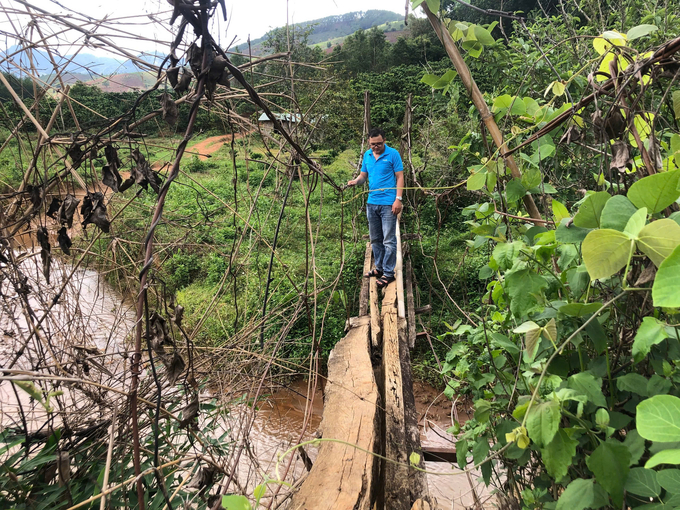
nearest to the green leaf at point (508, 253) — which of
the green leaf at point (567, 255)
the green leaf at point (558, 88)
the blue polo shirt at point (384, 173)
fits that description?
the green leaf at point (567, 255)

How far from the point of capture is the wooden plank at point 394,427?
1.43 m

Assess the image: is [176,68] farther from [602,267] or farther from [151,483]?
[151,483]

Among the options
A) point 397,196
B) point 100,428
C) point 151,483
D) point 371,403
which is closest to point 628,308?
point 371,403

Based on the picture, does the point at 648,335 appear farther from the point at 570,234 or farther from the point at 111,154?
the point at 111,154

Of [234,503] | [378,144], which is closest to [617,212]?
[234,503]

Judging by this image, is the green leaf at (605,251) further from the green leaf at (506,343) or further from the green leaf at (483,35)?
the green leaf at (483,35)

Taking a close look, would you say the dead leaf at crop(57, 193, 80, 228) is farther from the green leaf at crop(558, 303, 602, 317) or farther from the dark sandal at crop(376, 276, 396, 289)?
the dark sandal at crop(376, 276, 396, 289)

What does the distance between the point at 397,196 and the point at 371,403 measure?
202 centimetres

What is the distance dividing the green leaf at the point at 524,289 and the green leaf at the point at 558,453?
11.9 inches

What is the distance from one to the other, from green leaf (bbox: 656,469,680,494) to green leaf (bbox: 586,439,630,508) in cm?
10

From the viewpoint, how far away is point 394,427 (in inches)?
67.7

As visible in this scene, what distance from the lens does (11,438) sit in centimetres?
156

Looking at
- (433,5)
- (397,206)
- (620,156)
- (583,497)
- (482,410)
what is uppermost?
(433,5)

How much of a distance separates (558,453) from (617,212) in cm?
53
